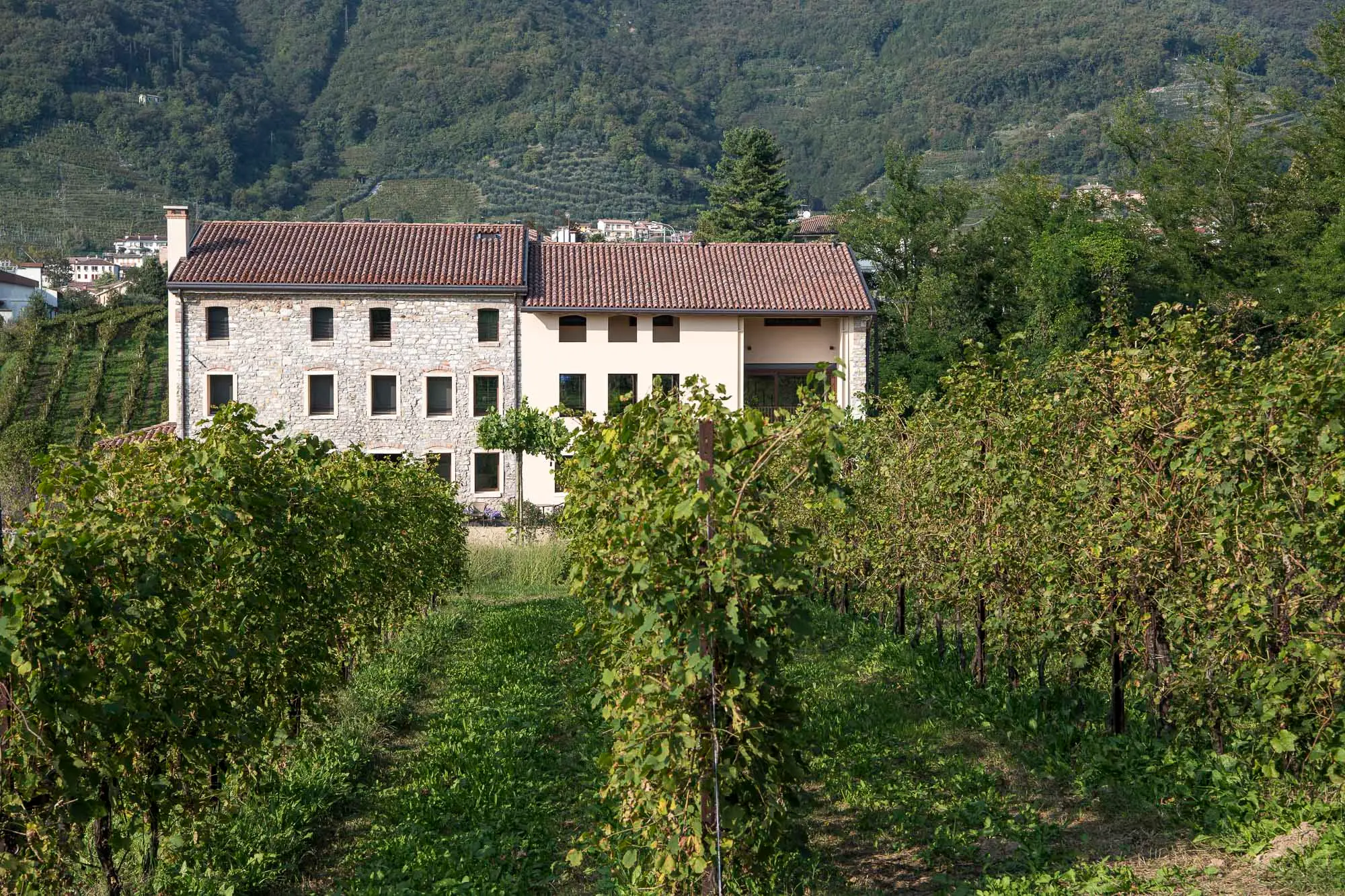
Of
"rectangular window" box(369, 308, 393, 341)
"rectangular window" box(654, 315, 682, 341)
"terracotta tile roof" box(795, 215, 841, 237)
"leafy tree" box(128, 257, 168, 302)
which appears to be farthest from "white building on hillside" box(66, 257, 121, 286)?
"rectangular window" box(654, 315, 682, 341)

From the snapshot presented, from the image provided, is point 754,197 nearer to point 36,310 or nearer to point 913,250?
point 913,250

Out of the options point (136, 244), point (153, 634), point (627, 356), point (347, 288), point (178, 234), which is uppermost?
point (136, 244)

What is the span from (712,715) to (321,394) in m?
29.5

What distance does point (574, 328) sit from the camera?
32938 mm

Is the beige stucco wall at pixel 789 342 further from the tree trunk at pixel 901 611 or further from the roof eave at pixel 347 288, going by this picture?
the tree trunk at pixel 901 611

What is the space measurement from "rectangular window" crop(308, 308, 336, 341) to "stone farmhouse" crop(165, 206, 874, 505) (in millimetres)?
42

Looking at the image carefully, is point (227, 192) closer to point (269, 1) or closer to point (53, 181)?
point (53, 181)

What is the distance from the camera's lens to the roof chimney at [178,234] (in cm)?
3206

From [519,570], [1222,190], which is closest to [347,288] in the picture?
[519,570]

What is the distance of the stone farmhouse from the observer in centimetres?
3206

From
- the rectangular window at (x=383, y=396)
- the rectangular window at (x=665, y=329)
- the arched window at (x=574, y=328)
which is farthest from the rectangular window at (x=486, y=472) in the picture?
the rectangular window at (x=665, y=329)

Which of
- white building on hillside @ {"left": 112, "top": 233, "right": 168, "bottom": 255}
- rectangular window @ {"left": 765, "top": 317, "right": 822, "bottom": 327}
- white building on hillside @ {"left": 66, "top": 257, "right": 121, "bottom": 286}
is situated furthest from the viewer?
white building on hillside @ {"left": 112, "top": 233, "right": 168, "bottom": 255}

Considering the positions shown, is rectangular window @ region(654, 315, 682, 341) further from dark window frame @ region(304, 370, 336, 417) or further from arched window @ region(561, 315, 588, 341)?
dark window frame @ region(304, 370, 336, 417)

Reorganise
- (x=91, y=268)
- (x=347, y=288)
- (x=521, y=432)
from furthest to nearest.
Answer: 1. (x=91, y=268)
2. (x=347, y=288)
3. (x=521, y=432)
